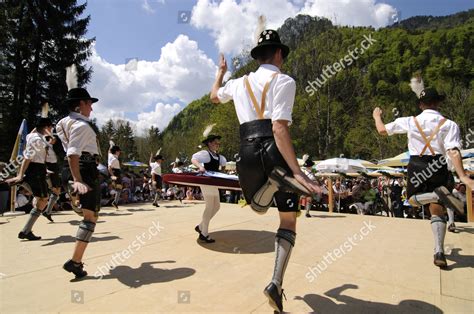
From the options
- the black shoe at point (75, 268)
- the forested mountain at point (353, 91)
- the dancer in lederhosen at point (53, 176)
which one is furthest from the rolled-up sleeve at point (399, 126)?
the forested mountain at point (353, 91)

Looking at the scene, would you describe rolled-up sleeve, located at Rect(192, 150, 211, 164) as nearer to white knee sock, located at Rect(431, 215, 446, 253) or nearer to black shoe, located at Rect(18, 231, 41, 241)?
black shoe, located at Rect(18, 231, 41, 241)

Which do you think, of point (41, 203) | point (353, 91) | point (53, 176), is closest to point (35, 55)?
point (53, 176)

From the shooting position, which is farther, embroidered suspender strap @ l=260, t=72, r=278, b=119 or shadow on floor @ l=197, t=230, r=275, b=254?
shadow on floor @ l=197, t=230, r=275, b=254

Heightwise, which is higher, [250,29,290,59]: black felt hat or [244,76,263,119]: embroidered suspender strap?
[250,29,290,59]: black felt hat

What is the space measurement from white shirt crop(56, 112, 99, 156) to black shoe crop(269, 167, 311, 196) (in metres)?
2.51

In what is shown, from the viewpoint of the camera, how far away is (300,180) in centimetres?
245

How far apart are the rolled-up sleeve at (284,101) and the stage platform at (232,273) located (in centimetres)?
178

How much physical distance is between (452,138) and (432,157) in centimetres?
34

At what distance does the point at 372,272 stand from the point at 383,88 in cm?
6410

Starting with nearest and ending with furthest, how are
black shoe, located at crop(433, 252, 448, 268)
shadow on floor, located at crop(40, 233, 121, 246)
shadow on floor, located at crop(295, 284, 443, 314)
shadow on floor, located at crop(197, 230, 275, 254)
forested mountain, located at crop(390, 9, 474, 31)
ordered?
shadow on floor, located at crop(295, 284, 443, 314) → black shoe, located at crop(433, 252, 448, 268) → shadow on floor, located at crop(197, 230, 275, 254) → shadow on floor, located at crop(40, 233, 121, 246) → forested mountain, located at crop(390, 9, 474, 31)

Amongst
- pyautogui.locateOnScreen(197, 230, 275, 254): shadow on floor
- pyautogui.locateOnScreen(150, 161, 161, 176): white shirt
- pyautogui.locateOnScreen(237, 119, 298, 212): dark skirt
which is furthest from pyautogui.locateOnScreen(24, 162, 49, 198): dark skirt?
pyautogui.locateOnScreen(150, 161, 161, 176): white shirt

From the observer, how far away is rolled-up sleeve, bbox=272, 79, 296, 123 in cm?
256

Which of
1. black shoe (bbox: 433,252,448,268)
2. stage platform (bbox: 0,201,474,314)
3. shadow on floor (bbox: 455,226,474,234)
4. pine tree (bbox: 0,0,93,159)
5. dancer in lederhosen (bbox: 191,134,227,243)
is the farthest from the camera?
pine tree (bbox: 0,0,93,159)

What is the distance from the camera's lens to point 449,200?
12.3ft
